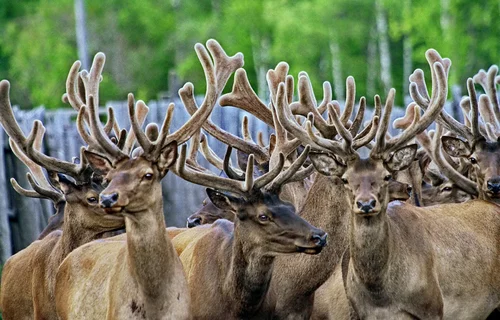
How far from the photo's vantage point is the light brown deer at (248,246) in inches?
350

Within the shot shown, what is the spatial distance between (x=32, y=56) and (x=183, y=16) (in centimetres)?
522

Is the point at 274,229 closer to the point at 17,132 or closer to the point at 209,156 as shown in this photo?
the point at 17,132

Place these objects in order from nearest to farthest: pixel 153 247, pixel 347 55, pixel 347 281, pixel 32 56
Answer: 1. pixel 153 247
2. pixel 347 281
3. pixel 347 55
4. pixel 32 56

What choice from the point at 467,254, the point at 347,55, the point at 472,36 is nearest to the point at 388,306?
the point at 467,254

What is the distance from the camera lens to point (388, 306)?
9.01 metres

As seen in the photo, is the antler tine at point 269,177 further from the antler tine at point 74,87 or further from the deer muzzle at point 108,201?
the antler tine at point 74,87

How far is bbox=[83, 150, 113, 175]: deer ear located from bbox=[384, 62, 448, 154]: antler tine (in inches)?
76.5

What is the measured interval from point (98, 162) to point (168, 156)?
575 millimetres

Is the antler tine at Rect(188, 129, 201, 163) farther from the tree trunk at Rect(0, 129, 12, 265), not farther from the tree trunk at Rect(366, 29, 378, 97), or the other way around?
the tree trunk at Rect(366, 29, 378, 97)

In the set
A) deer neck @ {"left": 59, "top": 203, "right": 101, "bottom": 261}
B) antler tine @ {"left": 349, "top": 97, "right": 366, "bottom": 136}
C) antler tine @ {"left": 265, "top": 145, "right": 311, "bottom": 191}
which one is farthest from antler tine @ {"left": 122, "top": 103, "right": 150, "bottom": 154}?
antler tine @ {"left": 349, "top": 97, "right": 366, "bottom": 136}

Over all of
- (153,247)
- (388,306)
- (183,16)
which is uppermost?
(183,16)

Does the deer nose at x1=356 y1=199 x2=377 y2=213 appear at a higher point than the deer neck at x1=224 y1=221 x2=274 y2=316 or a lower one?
higher

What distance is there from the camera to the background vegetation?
99.6ft

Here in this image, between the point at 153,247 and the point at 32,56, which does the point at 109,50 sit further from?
the point at 153,247
